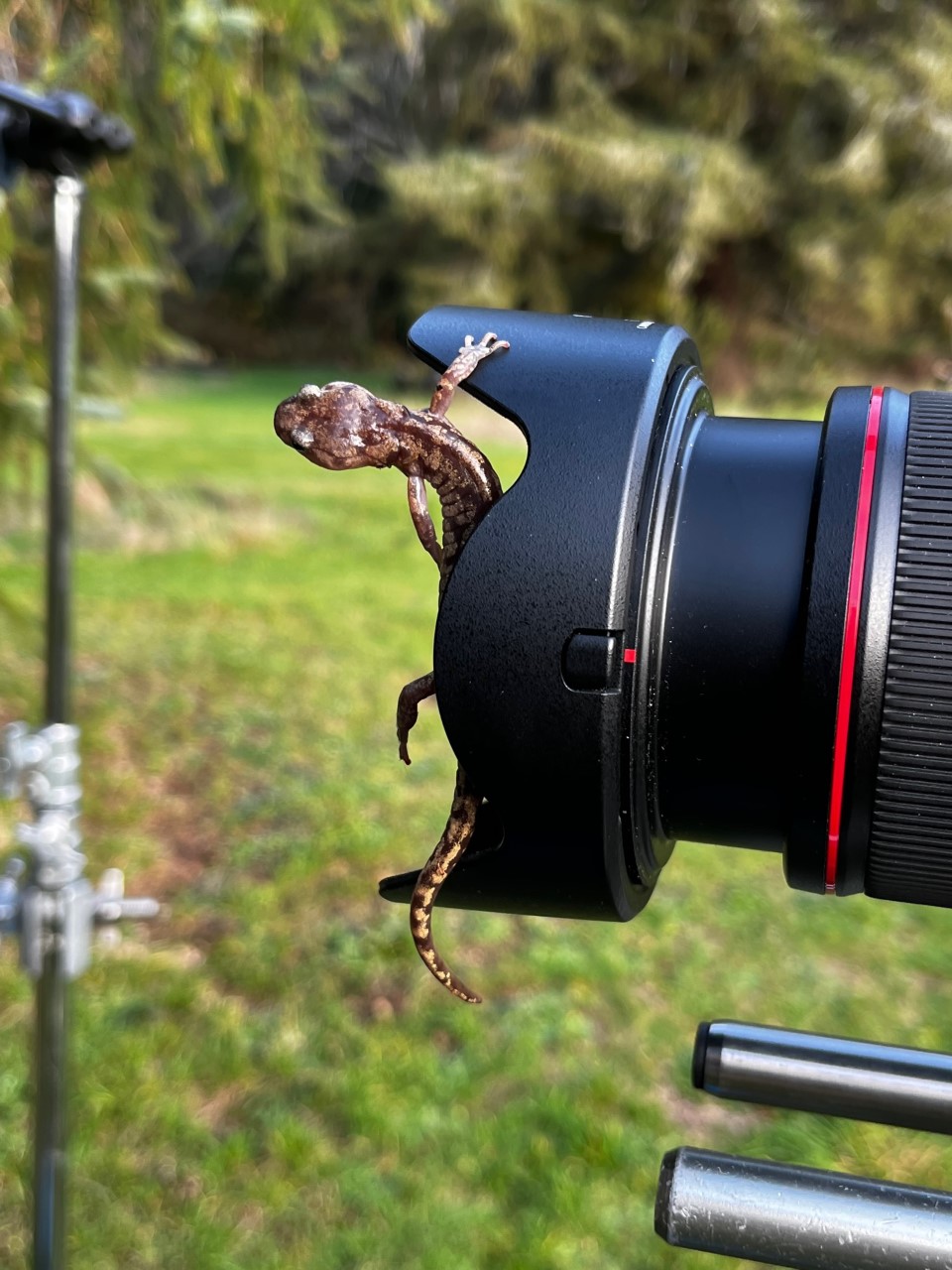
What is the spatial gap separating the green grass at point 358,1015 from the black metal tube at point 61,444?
63cm

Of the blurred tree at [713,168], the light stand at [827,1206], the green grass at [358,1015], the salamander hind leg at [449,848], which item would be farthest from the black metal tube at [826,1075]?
the blurred tree at [713,168]

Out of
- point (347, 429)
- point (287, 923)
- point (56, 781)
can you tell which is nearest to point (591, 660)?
point (347, 429)

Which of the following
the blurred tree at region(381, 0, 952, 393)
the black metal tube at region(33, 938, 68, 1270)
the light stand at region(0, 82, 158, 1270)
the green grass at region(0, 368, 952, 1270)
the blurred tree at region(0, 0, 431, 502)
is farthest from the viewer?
the blurred tree at region(381, 0, 952, 393)

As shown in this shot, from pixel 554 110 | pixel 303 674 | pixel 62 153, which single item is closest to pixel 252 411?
Result: pixel 554 110

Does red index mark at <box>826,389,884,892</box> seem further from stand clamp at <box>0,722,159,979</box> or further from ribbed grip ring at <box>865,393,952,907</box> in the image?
stand clamp at <box>0,722,159,979</box>

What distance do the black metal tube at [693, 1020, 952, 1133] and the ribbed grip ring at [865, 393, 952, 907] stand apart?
15cm

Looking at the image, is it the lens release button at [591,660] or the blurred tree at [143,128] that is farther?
the blurred tree at [143,128]

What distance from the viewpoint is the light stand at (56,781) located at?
1422 mm

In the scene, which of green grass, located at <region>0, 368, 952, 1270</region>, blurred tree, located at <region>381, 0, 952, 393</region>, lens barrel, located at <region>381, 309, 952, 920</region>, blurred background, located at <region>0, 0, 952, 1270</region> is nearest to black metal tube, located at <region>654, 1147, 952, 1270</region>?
lens barrel, located at <region>381, 309, 952, 920</region>

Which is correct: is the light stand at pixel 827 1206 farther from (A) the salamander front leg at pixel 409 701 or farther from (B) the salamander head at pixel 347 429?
(B) the salamander head at pixel 347 429

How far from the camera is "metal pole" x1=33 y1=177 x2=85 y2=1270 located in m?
1.47

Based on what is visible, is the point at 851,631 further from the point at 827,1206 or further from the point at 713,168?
the point at 713,168

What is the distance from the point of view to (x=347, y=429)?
86 cm

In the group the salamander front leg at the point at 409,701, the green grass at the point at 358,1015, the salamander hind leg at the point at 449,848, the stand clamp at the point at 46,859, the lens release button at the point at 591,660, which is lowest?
the green grass at the point at 358,1015
